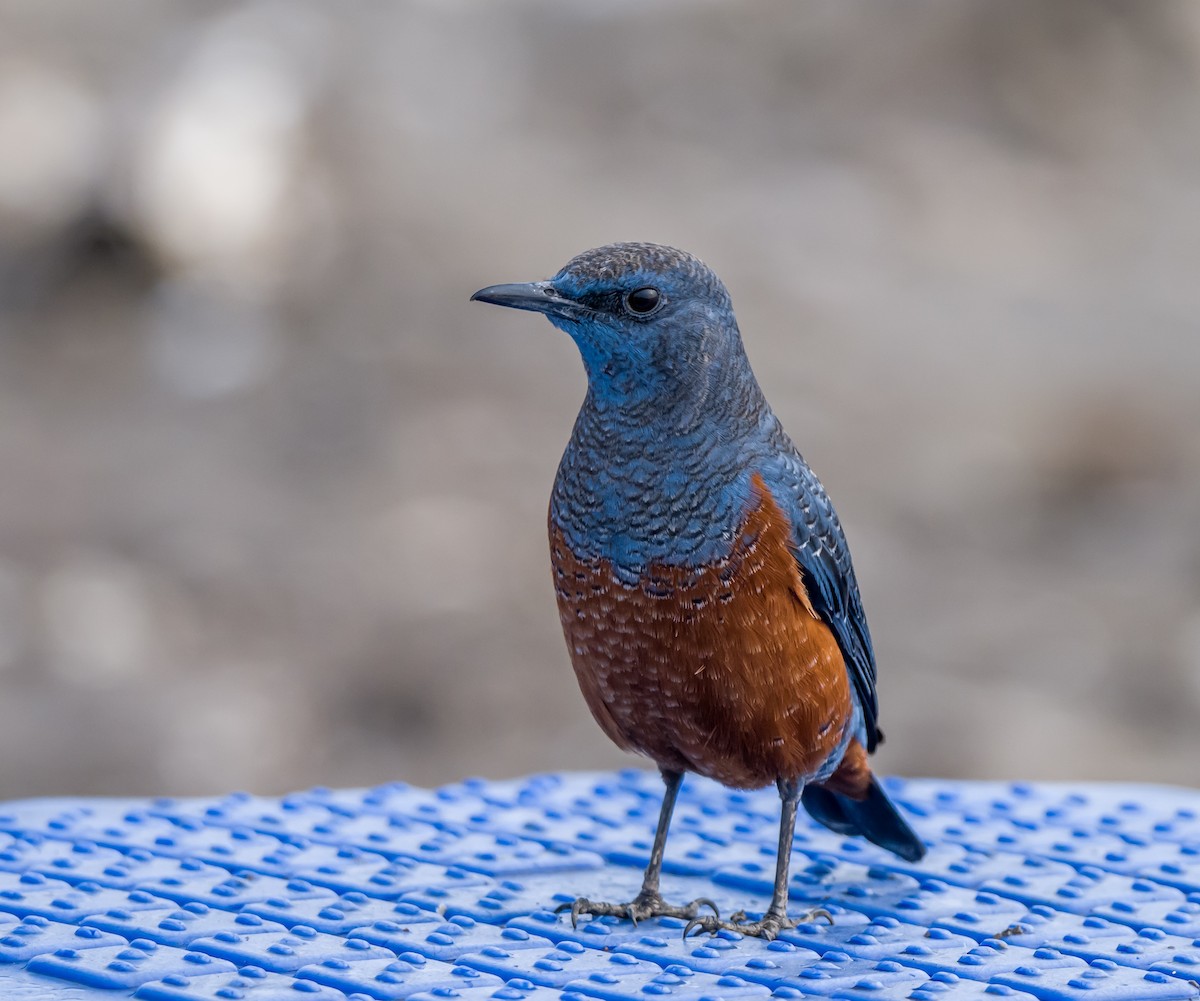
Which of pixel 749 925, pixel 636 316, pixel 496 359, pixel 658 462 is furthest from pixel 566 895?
pixel 496 359

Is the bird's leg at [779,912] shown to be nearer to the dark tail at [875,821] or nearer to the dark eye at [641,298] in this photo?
the dark tail at [875,821]

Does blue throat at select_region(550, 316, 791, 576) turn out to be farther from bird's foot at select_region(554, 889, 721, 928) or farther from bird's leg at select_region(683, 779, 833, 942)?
bird's foot at select_region(554, 889, 721, 928)

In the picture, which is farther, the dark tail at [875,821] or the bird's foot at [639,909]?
the dark tail at [875,821]

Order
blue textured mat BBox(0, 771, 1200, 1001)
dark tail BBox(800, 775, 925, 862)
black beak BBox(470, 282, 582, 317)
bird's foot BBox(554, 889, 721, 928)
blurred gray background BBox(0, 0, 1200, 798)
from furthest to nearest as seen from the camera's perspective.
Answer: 1. blurred gray background BBox(0, 0, 1200, 798)
2. dark tail BBox(800, 775, 925, 862)
3. bird's foot BBox(554, 889, 721, 928)
4. black beak BBox(470, 282, 582, 317)
5. blue textured mat BBox(0, 771, 1200, 1001)

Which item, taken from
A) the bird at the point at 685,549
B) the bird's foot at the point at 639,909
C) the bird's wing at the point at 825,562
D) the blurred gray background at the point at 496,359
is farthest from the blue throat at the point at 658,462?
the blurred gray background at the point at 496,359

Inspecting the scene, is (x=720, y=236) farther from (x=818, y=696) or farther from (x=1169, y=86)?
(x=818, y=696)

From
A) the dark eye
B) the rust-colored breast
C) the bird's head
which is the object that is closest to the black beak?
the bird's head
